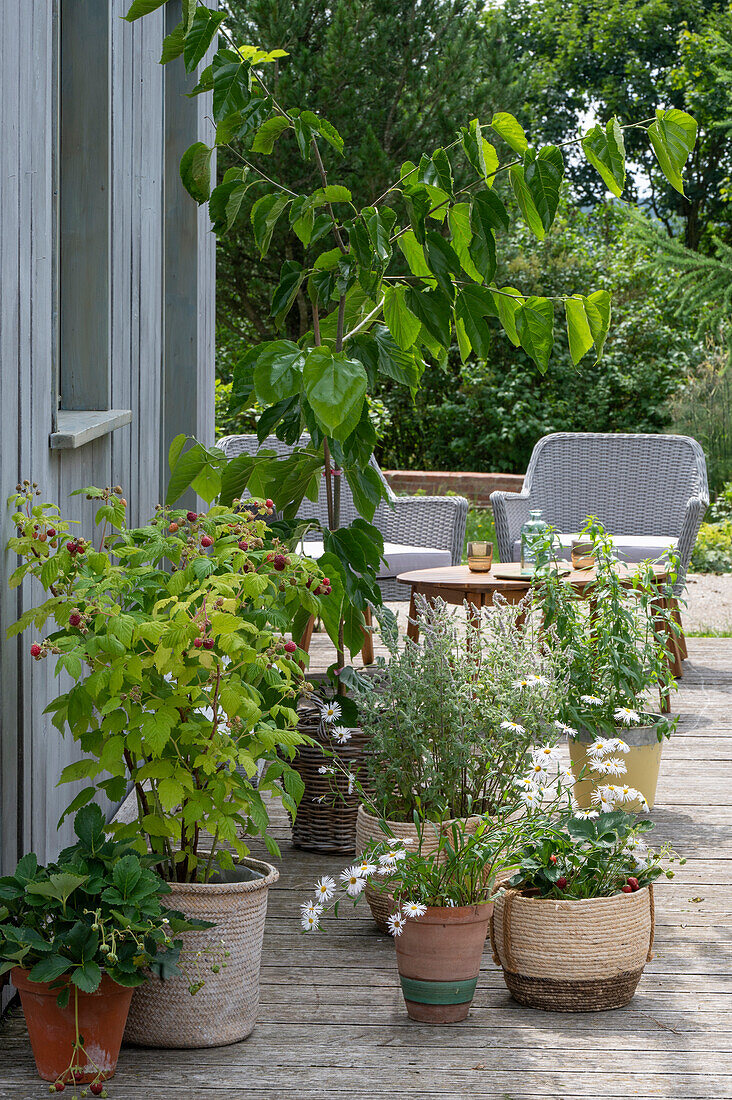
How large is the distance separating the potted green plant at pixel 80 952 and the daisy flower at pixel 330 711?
904mm

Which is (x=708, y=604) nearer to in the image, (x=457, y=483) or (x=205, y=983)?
(x=457, y=483)

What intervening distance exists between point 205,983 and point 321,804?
41.1 inches

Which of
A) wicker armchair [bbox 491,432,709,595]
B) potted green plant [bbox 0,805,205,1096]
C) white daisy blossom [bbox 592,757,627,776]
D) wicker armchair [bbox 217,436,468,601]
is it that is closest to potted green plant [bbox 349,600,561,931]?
white daisy blossom [bbox 592,757,627,776]

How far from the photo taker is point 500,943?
213cm

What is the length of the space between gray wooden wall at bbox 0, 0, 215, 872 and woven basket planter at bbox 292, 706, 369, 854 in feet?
2.17

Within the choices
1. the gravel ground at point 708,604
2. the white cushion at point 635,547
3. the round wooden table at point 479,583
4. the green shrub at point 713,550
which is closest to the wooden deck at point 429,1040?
the round wooden table at point 479,583

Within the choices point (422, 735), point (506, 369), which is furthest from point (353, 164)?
point (422, 735)

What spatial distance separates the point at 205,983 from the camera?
1879mm

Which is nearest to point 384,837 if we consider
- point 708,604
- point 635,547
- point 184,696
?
point 184,696

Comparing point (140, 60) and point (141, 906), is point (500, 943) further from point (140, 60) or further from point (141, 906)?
point (140, 60)

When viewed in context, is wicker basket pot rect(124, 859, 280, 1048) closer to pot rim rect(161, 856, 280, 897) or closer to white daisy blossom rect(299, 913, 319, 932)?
pot rim rect(161, 856, 280, 897)

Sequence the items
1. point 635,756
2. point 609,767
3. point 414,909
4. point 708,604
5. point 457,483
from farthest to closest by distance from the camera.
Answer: point 457,483 → point 708,604 → point 635,756 → point 609,767 → point 414,909

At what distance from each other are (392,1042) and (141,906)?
512 mm

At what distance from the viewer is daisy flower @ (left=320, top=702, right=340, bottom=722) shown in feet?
8.83
